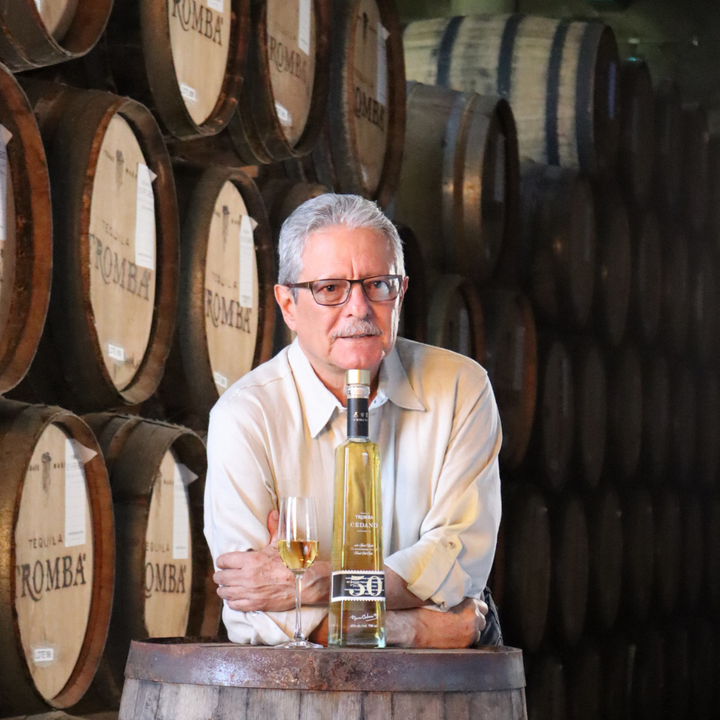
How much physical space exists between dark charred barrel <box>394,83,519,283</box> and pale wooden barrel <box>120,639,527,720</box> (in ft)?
8.48

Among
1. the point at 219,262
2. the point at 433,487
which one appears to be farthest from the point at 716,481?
the point at 433,487

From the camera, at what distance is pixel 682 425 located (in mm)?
5852

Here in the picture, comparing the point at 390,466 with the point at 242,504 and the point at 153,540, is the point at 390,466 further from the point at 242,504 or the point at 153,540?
the point at 153,540

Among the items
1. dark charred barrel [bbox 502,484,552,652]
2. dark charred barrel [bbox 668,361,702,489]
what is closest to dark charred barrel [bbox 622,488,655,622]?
dark charred barrel [bbox 668,361,702,489]

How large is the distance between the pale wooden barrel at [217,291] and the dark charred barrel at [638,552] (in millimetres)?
2816

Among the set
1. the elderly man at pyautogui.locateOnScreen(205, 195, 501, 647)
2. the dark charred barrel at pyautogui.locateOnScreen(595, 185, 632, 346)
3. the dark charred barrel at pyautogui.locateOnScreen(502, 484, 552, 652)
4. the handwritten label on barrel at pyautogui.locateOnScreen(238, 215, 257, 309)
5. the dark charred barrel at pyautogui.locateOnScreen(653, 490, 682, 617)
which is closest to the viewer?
the elderly man at pyautogui.locateOnScreen(205, 195, 501, 647)

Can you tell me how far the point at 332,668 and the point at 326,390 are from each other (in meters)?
0.49

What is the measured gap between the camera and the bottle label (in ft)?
5.43

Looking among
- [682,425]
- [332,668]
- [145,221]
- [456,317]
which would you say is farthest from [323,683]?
[682,425]

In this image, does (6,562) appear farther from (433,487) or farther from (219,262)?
(219,262)

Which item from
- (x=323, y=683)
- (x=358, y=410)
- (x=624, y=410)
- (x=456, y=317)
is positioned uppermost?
(x=456, y=317)

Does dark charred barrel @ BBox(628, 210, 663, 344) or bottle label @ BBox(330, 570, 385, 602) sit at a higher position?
dark charred barrel @ BBox(628, 210, 663, 344)

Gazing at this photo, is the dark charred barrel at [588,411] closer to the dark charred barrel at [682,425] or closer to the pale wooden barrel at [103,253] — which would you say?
the dark charred barrel at [682,425]

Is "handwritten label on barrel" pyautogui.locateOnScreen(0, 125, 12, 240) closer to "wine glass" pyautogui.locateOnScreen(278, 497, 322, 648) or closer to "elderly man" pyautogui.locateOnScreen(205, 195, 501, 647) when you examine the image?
"elderly man" pyautogui.locateOnScreen(205, 195, 501, 647)
